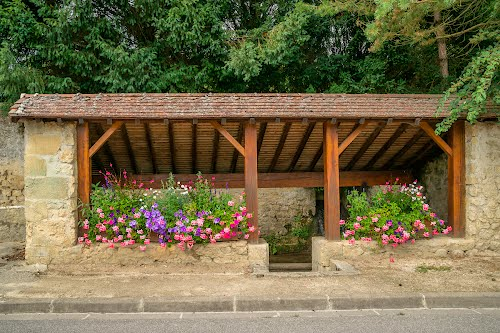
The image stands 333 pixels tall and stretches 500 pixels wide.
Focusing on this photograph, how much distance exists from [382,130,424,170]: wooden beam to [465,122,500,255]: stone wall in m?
1.18

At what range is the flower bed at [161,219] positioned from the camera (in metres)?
6.95

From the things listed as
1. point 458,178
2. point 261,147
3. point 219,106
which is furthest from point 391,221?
point 219,106

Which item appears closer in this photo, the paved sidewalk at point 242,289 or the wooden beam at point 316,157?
the paved sidewalk at point 242,289

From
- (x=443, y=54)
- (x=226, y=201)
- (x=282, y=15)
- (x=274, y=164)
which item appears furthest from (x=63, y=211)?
(x=443, y=54)

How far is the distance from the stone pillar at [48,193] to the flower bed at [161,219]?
0.93 ft

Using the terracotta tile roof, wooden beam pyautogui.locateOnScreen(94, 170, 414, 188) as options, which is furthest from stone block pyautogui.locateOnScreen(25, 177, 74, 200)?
wooden beam pyautogui.locateOnScreen(94, 170, 414, 188)

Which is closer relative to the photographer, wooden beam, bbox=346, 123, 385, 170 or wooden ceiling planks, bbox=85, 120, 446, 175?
wooden ceiling planks, bbox=85, 120, 446, 175

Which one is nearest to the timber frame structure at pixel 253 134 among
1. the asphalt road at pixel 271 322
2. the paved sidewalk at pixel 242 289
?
the paved sidewalk at pixel 242 289

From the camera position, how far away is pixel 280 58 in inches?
462

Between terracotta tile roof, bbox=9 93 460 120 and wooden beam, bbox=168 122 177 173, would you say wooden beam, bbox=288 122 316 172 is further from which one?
wooden beam, bbox=168 122 177 173

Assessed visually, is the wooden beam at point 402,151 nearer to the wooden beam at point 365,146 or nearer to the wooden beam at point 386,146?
the wooden beam at point 386,146

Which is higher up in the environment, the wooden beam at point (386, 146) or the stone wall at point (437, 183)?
the wooden beam at point (386, 146)

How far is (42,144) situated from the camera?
22.9 feet

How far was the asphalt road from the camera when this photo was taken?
4.49 m
